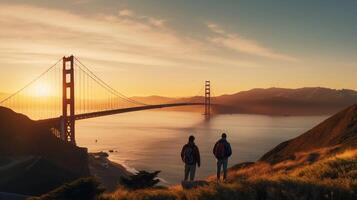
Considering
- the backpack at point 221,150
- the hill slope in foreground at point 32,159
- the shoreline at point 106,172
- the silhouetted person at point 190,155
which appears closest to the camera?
the silhouetted person at point 190,155

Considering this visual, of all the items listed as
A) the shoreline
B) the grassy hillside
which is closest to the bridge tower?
the shoreline

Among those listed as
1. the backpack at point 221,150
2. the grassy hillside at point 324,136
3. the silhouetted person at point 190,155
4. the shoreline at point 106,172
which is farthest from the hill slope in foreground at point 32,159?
the backpack at point 221,150

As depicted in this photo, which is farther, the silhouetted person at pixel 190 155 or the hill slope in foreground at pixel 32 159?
the hill slope in foreground at pixel 32 159

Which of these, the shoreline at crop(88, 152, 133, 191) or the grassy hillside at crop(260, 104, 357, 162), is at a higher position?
the grassy hillside at crop(260, 104, 357, 162)

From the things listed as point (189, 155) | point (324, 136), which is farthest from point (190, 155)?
point (324, 136)

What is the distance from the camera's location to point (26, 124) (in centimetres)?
5841

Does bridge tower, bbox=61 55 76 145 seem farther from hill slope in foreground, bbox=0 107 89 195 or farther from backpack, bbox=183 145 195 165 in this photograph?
backpack, bbox=183 145 195 165

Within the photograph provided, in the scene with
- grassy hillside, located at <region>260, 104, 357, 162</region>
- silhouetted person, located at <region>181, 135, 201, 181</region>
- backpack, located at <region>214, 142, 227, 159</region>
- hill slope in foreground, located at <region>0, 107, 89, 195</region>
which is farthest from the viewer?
hill slope in foreground, located at <region>0, 107, 89, 195</region>

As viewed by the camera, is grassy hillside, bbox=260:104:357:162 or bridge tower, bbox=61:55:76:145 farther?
bridge tower, bbox=61:55:76:145

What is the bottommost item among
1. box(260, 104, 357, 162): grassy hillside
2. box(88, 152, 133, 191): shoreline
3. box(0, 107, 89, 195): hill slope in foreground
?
box(88, 152, 133, 191): shoreline

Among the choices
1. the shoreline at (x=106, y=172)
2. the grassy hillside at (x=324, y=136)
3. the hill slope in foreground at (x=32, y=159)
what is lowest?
the shoreline at (x=106, y=172)

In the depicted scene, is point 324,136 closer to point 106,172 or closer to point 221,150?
point 221,150

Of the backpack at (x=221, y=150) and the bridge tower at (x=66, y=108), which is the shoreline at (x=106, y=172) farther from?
the backpack at (x=221, y=150)

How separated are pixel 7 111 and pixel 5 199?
137 ft
